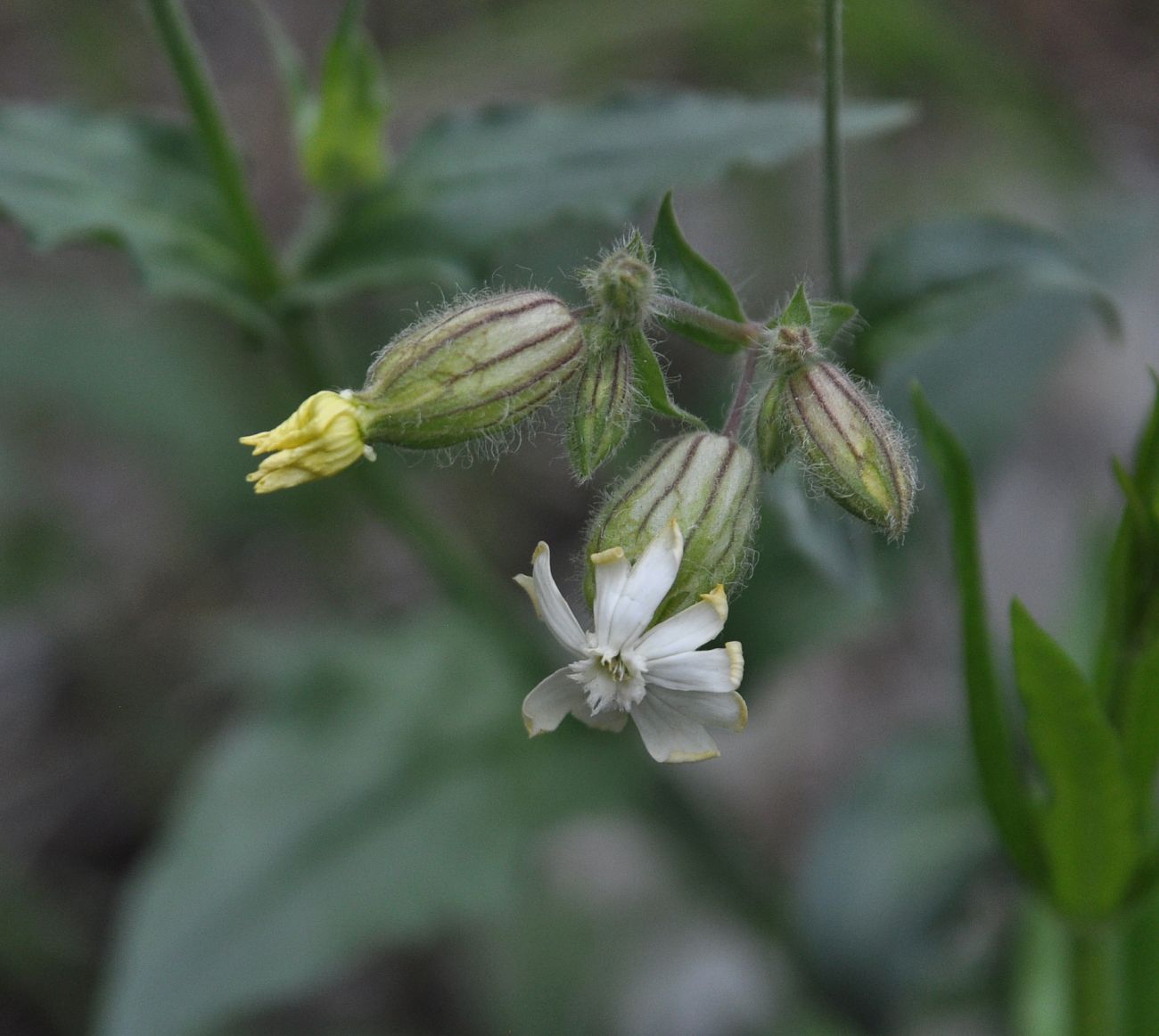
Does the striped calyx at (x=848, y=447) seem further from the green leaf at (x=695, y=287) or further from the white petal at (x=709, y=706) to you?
the white petal at (x=709, y=706)

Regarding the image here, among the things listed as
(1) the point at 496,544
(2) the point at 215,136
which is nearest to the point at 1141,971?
(1) the point at 496,544

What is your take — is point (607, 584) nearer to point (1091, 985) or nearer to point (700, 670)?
point (700, 670)

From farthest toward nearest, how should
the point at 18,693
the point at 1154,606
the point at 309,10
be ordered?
the point at 309,10 < the point at 18,693 < the point at 1154,606

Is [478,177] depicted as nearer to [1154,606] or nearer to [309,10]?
[1154,606]

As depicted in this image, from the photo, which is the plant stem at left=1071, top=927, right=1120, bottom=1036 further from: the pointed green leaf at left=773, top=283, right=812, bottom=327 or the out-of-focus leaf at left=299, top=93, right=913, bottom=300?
the out-of-focus leaf at left=299, top=93, right=913, bottom=300

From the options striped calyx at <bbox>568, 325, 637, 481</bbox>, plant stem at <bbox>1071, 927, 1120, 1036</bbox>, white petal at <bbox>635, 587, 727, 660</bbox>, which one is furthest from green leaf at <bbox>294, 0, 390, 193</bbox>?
plant stem at <bbox>1071, 927, 1120, 1036</bbox>

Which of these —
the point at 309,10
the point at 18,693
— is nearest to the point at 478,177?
the point at 18,693
